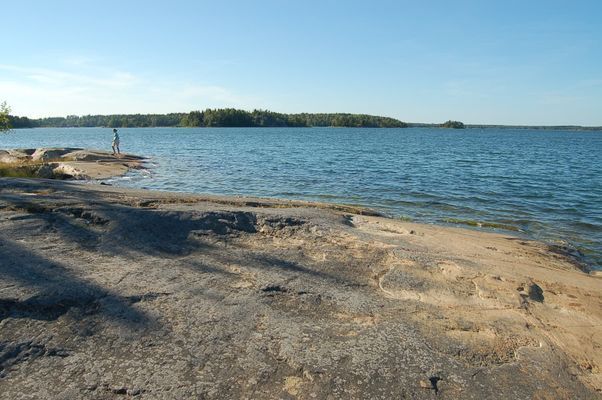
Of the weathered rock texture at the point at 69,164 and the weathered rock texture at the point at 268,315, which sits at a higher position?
the weathered rock texture at the point at 268,315

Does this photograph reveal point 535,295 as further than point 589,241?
No

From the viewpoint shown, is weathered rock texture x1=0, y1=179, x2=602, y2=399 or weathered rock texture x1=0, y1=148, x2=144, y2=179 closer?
weathered rock texture x1=0, y1=179, x2=602, y2=399

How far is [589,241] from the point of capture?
38.3 feet

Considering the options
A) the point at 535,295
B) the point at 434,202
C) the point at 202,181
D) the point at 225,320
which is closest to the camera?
the point at 225,320

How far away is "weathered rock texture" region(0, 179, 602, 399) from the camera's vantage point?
136 inches

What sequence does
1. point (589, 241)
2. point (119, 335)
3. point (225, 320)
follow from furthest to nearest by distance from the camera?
1. point (589, 241)
2. point (225, 320)
3. point (119, 335)

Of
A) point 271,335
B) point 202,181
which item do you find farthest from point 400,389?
point 202,181

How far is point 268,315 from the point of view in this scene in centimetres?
446

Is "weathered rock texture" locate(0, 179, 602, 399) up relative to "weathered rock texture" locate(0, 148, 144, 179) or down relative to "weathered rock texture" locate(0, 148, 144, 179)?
up

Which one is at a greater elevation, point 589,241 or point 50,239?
point 50,239

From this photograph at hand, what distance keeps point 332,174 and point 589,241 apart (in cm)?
1590

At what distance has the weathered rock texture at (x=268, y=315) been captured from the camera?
3449 mm

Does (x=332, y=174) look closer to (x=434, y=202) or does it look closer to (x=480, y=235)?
(x=434, y=202)

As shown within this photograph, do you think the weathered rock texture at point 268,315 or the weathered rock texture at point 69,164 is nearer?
the weathered rock texture at point 268,315
